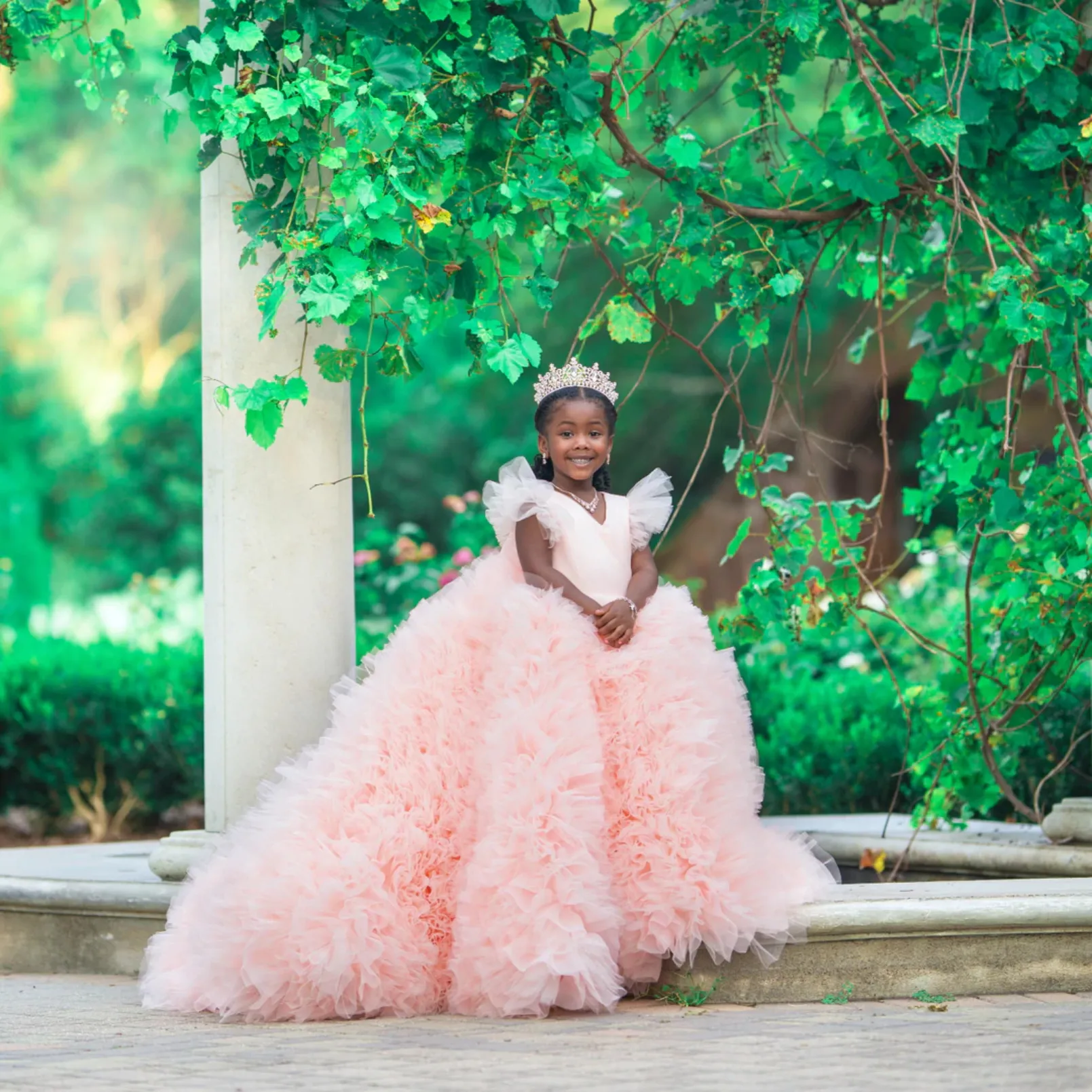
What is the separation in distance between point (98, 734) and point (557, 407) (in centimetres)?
465

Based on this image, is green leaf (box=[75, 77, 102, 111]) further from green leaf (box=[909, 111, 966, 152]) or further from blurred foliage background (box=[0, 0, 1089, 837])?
blurred foliage background (box=[0, 0, 1089, 837])

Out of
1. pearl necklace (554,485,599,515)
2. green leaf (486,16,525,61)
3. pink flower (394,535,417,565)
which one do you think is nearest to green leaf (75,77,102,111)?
green leaf (486,16,525,61)

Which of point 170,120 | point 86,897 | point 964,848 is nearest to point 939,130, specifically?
point 170,120

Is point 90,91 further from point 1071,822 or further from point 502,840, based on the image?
point 1071,822

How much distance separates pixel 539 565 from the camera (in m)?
4.54

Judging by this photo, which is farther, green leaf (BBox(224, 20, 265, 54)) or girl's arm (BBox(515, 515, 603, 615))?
girl's arm (BBox(515, 515, 603, 615))

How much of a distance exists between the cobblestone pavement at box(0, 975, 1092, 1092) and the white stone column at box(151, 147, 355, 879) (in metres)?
0.93

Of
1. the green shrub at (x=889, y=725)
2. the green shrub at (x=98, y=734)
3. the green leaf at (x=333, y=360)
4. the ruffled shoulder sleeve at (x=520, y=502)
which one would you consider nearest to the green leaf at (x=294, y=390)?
the green leaf at (x=333, y=360)

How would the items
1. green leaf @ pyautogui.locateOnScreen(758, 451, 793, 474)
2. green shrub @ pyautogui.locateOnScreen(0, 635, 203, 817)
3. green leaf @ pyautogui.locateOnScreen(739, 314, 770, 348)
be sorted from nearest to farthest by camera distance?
1. green leaf @ pyautogui.locateOnScreen(758, 451, 793, 474)
2. green leaf @ pyautogui.locateOnScreen(739, 314, 770, 348)
3. green shrub @ pyautogui.locateOnScreen(0, 635, 203, 817)

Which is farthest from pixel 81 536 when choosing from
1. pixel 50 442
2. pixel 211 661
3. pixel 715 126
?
pixel 211 661

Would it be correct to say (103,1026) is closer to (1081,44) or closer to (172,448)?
(1081,44)

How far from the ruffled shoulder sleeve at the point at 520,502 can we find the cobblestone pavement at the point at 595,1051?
136 cm

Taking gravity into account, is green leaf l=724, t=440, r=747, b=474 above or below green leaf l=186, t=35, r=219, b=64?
below

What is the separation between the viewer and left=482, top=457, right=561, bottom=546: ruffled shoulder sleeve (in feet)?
15.0
